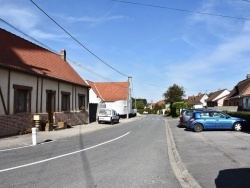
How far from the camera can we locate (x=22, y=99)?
2294 cm

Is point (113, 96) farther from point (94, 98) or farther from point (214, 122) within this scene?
point (214, 122)

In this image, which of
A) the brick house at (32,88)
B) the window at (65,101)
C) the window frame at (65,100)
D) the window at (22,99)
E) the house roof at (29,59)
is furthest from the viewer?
the window at (65,101)

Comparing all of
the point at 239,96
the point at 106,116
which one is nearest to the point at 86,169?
the point at 106,116

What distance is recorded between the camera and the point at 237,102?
5806cm

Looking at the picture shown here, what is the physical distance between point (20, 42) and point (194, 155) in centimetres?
2060

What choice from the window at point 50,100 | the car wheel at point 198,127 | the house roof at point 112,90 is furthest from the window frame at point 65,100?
the house roof at point 112,90

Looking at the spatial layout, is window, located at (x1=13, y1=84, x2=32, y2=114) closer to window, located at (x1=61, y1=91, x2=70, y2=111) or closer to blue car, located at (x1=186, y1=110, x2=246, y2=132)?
window, located at (x1=61, y1=91, x2=70, y2=111)

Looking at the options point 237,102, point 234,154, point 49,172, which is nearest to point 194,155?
point 234,154

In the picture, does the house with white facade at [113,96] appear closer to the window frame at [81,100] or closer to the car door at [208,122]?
the window frame at [81,100]

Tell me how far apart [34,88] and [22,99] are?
1539 mm

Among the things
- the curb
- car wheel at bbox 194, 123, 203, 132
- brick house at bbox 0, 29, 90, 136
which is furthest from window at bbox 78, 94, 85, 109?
the curb

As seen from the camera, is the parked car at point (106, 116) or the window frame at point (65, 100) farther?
the parked car at point (106, 116)

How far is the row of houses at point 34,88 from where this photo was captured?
68.3 feet

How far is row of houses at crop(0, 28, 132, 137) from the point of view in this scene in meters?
20.8
